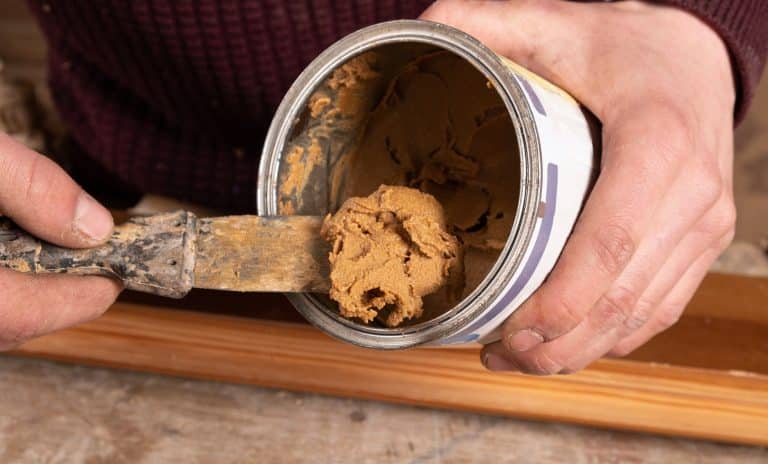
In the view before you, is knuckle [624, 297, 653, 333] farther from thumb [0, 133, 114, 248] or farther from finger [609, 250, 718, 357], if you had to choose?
thumb [0, 133, 114, 248]

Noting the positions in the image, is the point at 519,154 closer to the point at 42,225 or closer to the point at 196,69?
the point at 42,225

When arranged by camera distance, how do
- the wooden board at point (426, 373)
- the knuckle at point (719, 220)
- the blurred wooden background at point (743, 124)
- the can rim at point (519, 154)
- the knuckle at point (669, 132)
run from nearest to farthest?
the can rim at point (519, 154)
the knuckle at point (669, 132)
the knuckle at point (719, 220)
the wooden board at point (426, 373)
the blurred wooden background at point (743, 124)

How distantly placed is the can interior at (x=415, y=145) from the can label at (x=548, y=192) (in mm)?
61

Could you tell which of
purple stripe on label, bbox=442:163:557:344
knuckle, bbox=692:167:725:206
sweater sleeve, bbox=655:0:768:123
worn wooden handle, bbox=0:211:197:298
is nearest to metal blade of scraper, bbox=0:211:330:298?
worn wooden handle, bbox=0:211:197:298

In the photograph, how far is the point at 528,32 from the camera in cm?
78

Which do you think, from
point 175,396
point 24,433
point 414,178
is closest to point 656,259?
point 414,178

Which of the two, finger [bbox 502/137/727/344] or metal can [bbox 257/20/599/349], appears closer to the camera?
metal can [bbox 257/20/599/349]

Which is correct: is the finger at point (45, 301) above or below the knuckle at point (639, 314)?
above

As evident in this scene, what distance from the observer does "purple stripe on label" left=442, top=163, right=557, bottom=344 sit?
24.2 inches

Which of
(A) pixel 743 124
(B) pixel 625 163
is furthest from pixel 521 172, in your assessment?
(A) pixel 743 124

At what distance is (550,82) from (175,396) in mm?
623

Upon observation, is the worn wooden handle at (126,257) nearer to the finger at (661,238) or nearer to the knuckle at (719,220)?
the finger at (661,238)

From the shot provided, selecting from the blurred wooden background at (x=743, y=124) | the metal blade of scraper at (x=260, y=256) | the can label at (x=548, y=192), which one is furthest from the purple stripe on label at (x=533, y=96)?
the blurred wooden background at (x=743, y=124)

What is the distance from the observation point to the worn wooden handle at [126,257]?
2.19ft
